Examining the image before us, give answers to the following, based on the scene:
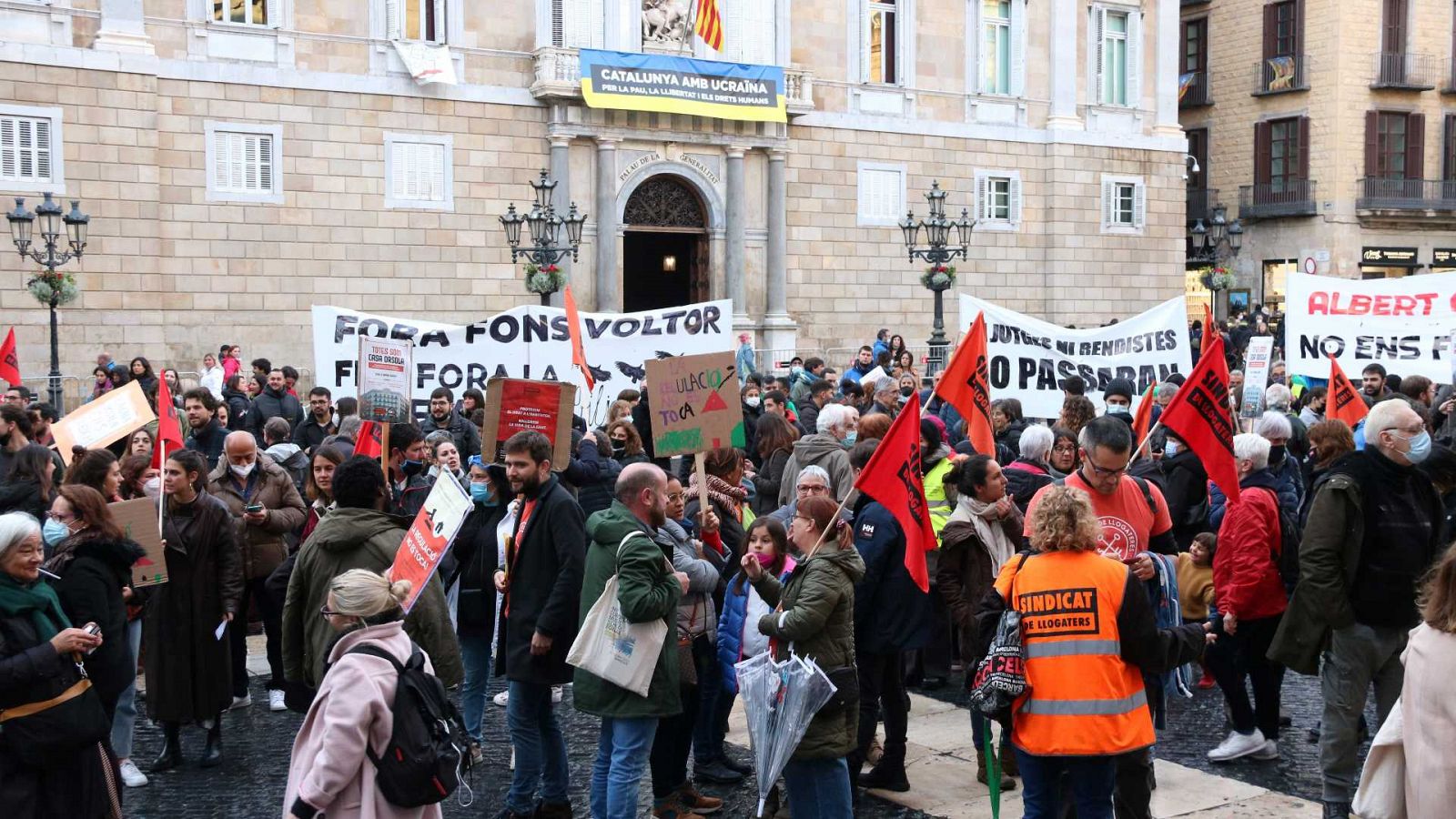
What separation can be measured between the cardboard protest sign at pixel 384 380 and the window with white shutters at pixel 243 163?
14.8 metres

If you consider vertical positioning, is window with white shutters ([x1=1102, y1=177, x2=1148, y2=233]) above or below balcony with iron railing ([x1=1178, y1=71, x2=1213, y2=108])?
below

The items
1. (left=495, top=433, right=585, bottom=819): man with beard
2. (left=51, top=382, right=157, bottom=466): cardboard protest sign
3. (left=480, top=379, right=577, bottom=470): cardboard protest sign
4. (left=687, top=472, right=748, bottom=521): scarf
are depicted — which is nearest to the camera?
(left=495, top=433, right=585, bottom=819): man with beard

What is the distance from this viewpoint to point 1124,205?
107 ft

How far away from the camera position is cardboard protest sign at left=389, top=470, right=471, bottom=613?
5.95 m

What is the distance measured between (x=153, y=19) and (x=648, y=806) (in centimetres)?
1966

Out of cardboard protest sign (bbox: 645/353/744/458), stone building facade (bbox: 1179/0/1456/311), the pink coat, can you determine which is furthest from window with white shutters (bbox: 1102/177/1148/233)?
the pink coat

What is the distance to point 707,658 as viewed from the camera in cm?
720

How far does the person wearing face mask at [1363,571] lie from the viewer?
6.15 m

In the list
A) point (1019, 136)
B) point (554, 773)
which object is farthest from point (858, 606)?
point (1019, 136)

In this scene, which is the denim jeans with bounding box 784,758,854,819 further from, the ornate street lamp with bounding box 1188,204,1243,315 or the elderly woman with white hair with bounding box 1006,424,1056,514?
the ornate street lamp with bounding box 1188,204,1243,315

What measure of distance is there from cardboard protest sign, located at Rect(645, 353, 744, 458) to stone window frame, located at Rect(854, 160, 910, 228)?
2079 cm

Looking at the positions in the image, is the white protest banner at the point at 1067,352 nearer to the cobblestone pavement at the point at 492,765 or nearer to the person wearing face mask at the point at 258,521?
the cobblestone pavement at the point at 492,765

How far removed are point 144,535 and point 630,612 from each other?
2.72 meters

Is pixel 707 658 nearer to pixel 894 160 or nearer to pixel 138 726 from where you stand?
pixel 138 726
